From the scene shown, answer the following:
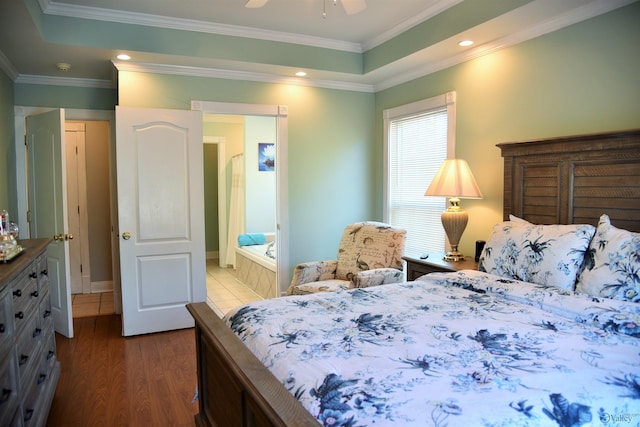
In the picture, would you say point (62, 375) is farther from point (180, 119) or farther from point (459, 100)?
point (459, 100)

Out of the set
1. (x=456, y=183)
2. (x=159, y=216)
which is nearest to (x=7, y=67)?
(x=159, y=216)

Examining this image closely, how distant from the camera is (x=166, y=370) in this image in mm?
3215

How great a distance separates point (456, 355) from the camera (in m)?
1.50

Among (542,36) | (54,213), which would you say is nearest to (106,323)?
(54,213)

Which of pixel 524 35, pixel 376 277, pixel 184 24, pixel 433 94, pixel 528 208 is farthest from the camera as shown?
pixel 433 94

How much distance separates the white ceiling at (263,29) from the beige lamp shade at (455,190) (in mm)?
978

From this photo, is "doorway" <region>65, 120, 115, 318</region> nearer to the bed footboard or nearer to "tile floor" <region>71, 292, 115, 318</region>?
"tile floor" <region>71, 292, 115, 318</region>

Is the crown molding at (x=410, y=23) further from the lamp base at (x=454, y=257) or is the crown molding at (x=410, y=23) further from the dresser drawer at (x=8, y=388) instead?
the dresser drawer at (x=8, y=388)

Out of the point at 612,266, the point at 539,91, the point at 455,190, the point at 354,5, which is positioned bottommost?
the point at 612,266

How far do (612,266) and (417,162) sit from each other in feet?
7.99

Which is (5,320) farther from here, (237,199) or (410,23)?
(237,199)

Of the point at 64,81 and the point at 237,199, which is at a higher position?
the point at 64,81

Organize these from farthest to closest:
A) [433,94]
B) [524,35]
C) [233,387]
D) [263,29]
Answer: [433,94] → [263,29] → [524,35] → [233,387]

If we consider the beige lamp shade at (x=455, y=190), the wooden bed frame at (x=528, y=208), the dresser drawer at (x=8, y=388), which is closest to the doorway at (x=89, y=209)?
the dresser drawer at (x=8, y=388)
